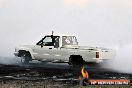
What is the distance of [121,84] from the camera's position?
15023 millimetres

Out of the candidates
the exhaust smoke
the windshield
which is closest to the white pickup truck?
the windshield

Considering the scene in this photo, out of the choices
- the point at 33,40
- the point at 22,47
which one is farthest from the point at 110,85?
the point at 33,40

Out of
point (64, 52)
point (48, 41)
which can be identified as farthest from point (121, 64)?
point (48, 41)

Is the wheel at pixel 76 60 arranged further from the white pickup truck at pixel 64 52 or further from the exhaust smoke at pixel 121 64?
the exhaust smoke at pixel 121 64

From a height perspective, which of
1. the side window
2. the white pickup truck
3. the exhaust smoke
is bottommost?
the exhaust smoke

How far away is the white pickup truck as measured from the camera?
2242 cm

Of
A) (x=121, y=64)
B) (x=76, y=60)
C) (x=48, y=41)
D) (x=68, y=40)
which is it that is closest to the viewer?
(x=76, y=60)

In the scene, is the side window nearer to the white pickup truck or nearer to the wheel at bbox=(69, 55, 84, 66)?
the white pickup truck

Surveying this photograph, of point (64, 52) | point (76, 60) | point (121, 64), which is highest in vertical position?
point (64, 52)

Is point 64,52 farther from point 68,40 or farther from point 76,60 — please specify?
point 68,40

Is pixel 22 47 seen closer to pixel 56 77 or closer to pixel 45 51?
pixel 45 51

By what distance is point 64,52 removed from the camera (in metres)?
23.2

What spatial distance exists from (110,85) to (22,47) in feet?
36.6

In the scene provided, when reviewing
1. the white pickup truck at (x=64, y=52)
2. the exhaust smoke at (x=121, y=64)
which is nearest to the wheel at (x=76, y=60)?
the white pickup truck at (x=64, y=52)
